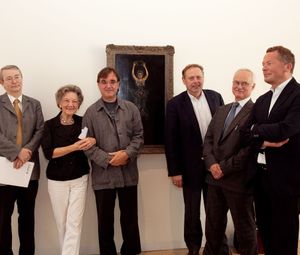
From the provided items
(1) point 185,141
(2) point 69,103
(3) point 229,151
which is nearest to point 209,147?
(3) point 229,151

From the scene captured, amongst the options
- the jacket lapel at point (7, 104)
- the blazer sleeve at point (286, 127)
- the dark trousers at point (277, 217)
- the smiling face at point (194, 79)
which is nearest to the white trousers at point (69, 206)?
the jacket lapel at point (7, 104)

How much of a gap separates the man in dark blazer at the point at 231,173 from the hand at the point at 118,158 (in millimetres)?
642

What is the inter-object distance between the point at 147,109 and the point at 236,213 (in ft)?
4.35

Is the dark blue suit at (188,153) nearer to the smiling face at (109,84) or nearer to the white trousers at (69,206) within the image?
the smiling face at (109,84)

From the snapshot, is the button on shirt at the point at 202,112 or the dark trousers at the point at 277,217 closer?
the dark trousers at the point at 277,217

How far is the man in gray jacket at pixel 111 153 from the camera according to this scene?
2.89 m

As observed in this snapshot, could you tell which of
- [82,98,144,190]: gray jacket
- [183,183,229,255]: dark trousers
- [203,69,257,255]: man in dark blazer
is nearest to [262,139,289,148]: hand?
[203,69,257,255]: man in dark blazer

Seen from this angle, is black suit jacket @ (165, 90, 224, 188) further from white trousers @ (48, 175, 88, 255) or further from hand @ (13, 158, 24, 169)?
hand @ (13, 158, 24, 169)

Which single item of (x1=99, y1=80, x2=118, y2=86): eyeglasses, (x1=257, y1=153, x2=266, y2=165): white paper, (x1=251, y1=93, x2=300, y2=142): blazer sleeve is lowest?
(x1=257, y1=153, x2=266, y2=165): white paper

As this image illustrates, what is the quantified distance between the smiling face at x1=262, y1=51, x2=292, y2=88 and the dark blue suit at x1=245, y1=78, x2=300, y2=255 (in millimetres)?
73

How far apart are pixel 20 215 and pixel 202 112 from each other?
1.80m

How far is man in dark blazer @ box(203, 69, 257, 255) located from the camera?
258 cm

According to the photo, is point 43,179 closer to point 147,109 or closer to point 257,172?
point 147,109

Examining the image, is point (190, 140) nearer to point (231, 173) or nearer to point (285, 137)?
point (231, 173)
